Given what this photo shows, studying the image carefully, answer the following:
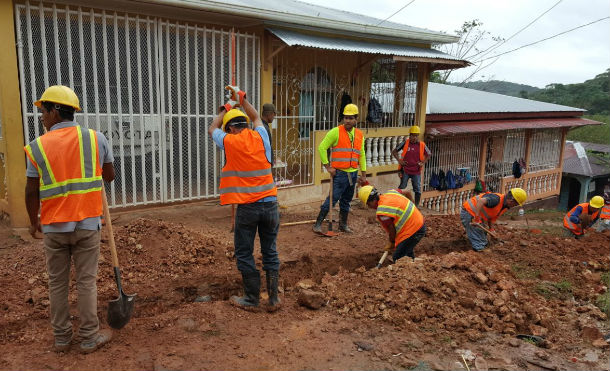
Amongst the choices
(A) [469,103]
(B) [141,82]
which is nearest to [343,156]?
(B) [141,82]

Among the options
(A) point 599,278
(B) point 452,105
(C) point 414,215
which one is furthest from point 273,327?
(B) point 452,105

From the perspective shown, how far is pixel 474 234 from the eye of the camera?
650 centimetres

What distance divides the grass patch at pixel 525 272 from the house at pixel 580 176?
55.0 feet

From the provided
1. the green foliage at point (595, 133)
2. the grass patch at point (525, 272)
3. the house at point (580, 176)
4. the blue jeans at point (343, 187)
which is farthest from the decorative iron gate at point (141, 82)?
the green foliage at point (595, 133)

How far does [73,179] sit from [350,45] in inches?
234

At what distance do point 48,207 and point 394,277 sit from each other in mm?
2967

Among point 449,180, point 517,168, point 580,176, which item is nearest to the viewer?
point 449,180

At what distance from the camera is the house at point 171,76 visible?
211 inches

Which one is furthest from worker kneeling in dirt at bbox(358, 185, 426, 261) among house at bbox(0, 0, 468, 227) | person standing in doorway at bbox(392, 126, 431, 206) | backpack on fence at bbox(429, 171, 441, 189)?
backpack on fence at bbox(429, 171, 441, 189)

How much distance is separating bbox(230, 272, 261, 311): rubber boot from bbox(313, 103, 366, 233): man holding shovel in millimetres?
2721

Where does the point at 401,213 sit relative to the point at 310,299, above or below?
above

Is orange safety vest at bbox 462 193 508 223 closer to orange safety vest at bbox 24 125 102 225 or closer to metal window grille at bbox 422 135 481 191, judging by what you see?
metal window grille at bbox 422 135 481 191

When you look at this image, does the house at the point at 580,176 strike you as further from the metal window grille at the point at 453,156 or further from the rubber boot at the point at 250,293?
the rubber boot at the point at 250,293

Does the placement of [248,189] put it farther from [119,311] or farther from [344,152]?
[344,152]
